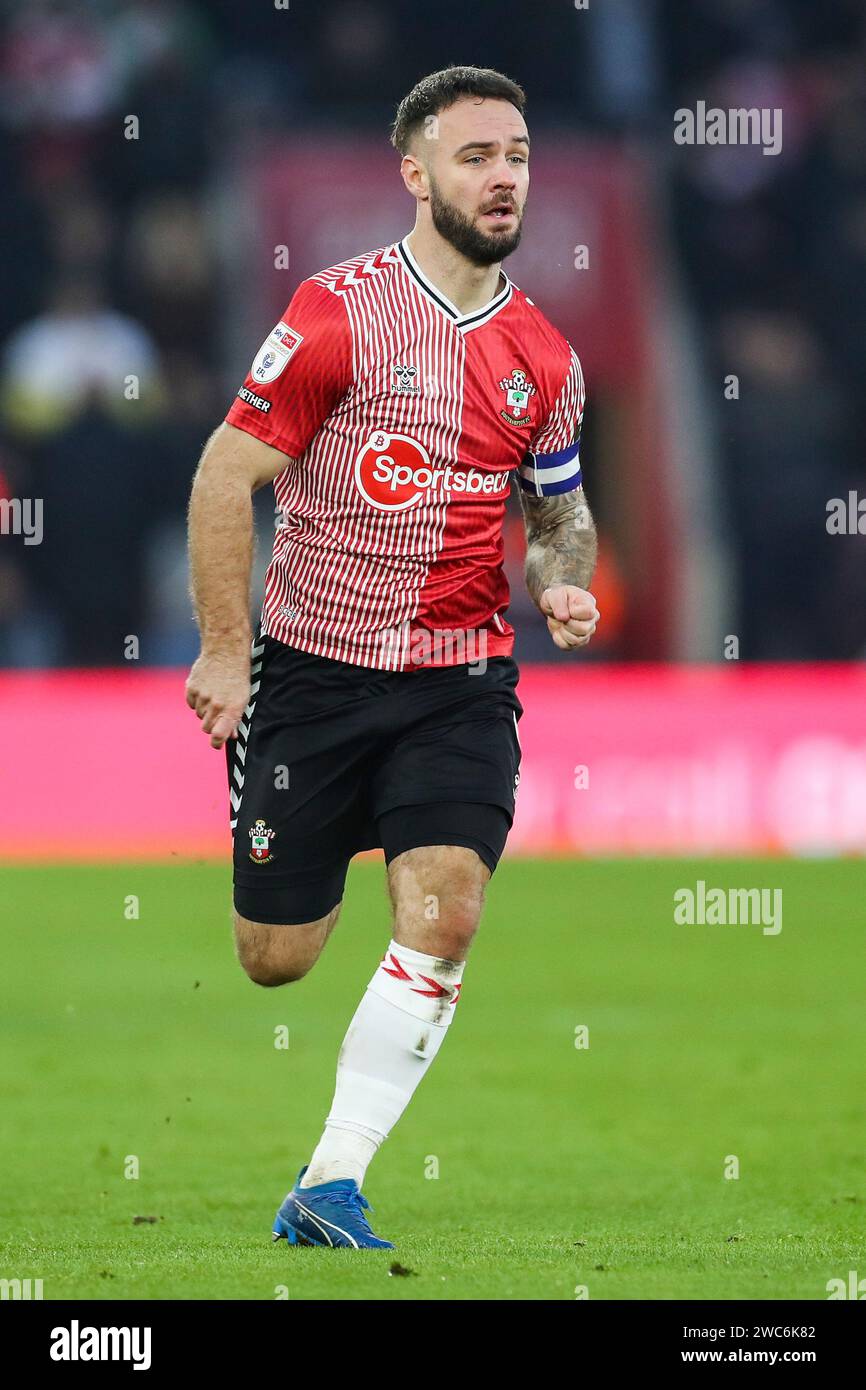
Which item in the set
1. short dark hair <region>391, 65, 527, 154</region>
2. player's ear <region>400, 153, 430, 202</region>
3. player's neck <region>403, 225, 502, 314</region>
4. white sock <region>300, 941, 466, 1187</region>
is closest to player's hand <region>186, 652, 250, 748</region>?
white sock <region>300, 941, 466, 1187</region>

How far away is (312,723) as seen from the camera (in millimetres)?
5953

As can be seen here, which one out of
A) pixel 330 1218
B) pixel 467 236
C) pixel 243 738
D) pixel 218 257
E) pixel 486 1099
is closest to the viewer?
pixel 330 1218

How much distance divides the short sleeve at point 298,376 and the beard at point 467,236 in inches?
12.8

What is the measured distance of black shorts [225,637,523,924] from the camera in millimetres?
5770

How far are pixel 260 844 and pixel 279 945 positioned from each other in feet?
0.89

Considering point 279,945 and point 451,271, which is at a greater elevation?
point 451,271

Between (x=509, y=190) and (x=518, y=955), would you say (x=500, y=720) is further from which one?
(x=518, y=955)

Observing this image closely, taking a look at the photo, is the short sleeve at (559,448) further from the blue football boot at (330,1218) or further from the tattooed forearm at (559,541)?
the blue football boot at (330,1218)

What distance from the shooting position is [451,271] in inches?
232

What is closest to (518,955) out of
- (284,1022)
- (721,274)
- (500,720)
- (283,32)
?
(284,1022)

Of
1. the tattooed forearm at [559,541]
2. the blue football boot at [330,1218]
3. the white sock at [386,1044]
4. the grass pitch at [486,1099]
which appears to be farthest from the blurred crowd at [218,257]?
the blue football boot at [330,1218]

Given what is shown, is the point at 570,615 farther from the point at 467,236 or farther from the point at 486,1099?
the point at 486,1099

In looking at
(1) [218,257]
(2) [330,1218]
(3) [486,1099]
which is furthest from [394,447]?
(1) [218,257]
